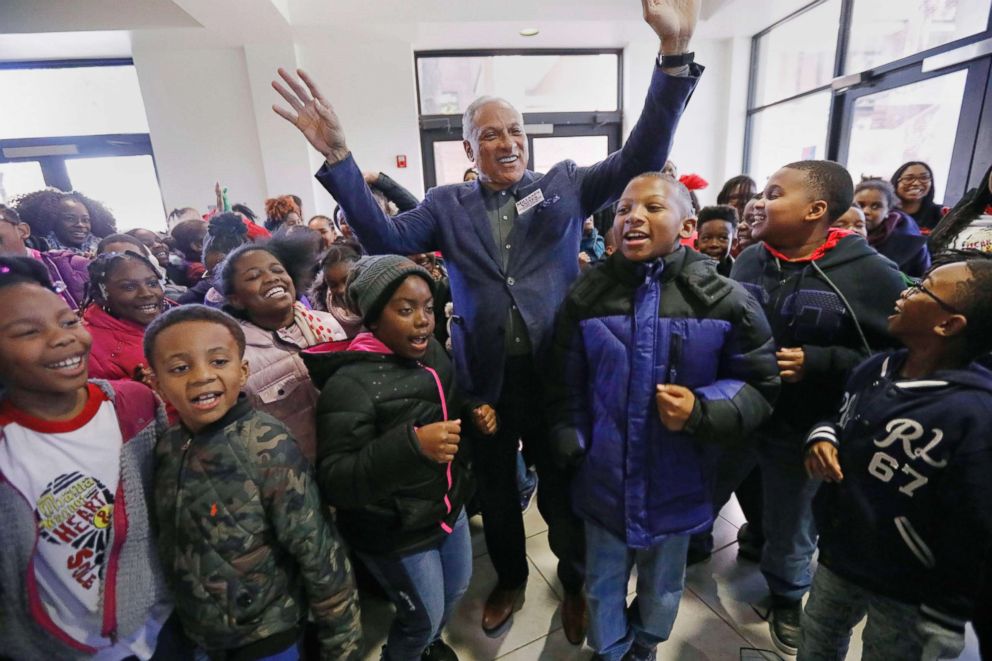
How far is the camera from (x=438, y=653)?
1433mm

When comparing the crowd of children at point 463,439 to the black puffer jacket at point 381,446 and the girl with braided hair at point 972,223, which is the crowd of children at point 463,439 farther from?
the girl with braided hair at point 972,223

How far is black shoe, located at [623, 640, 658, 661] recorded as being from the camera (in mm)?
1350

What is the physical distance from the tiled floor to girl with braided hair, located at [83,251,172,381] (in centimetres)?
126

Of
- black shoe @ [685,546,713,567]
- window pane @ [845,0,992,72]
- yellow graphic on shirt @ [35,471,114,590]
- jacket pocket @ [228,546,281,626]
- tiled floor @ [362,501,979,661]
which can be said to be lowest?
tiled floor @ [362,501,979,661]

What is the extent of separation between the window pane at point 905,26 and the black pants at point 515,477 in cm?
498

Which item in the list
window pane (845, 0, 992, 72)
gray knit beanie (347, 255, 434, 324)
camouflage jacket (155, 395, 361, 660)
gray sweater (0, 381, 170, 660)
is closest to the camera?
gray sweater (0, 381, 170, 660)

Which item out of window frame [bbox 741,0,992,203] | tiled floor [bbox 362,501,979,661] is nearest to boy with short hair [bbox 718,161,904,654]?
tiled floor [bbox 362,501,979,661]

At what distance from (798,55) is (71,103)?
949 cm

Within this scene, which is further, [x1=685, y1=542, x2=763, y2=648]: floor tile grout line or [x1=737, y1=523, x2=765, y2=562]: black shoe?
[x1=737, y1=523, x2=765, y2=562]: black shoe

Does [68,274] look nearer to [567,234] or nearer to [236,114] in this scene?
[567,234]

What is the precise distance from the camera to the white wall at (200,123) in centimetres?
570

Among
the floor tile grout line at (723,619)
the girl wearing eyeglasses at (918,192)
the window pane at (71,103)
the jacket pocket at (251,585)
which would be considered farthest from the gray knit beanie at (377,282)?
the window pane at (71,103)

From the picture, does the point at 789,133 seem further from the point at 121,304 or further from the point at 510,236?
the point at 121,304

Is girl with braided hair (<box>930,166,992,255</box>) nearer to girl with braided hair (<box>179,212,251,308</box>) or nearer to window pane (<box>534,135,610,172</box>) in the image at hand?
girl with braided hair (<box>179,212,251,308</box>)
